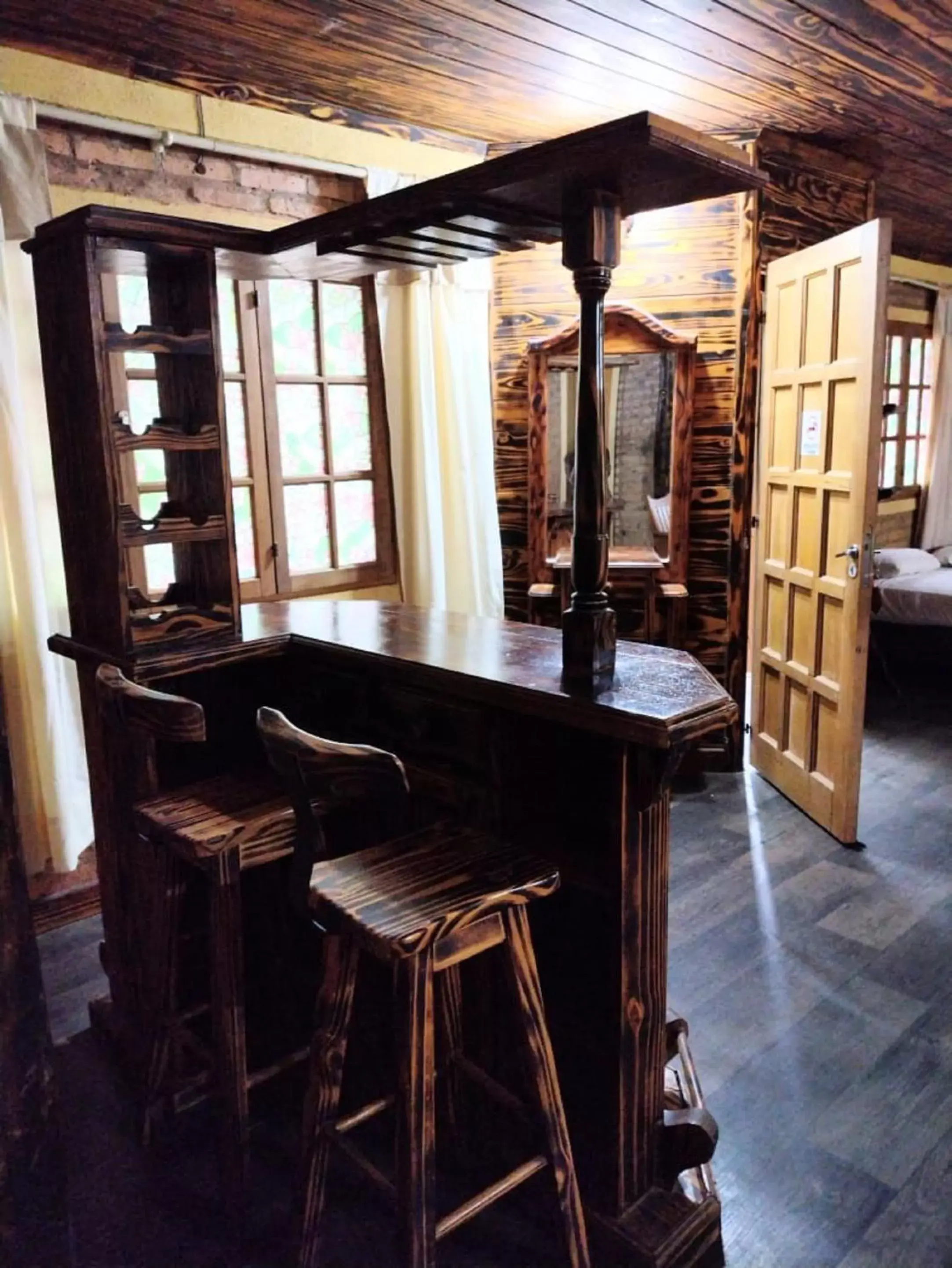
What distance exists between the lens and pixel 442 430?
3598mm

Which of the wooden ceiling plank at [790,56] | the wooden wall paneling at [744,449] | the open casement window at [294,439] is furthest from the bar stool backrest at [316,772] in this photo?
the wooden wall paneling at [744,449]

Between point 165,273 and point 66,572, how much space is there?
2.20 feet

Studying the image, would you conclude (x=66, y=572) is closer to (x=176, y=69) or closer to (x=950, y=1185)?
(x=176, y=69)

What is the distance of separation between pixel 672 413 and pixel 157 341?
7.70 ft

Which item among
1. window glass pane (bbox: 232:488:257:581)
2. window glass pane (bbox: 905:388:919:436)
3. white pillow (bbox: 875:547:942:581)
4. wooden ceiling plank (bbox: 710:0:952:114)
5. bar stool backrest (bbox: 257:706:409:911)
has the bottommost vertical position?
white pillow (bbox: 875:547:942:581)

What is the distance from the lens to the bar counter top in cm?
141

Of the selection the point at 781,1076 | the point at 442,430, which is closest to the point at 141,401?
the point at 442,430

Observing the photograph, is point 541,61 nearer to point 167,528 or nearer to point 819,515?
point 819,515

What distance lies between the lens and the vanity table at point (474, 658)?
1496 millimetres

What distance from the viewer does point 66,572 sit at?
2012 millimetres

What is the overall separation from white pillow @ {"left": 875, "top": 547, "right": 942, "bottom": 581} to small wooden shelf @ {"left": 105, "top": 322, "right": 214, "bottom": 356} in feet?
14.4

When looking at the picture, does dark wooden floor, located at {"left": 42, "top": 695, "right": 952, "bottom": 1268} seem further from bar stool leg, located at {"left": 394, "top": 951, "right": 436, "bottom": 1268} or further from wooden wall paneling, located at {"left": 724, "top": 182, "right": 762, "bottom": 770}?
wooden wall paneling, located at {"left": 724, "top": 182, "right": 762, "bottom": 770}

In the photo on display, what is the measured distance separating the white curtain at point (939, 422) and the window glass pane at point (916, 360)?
13 centimetres

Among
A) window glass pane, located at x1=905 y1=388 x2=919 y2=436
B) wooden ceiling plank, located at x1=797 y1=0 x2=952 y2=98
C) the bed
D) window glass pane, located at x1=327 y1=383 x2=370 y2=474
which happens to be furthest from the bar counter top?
window glass pane, located at x1=905 y1=388 x2=919 y2=436
